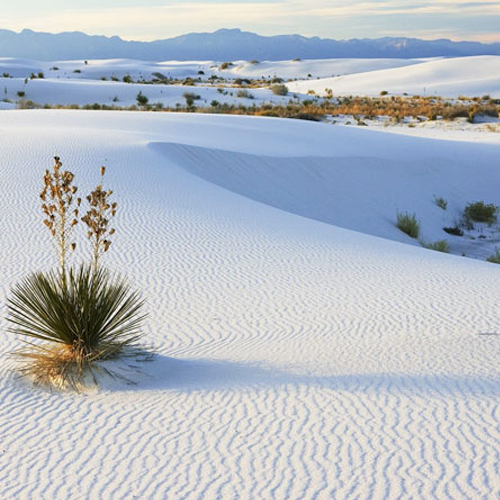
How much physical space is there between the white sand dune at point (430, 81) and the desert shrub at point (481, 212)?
1492 inches

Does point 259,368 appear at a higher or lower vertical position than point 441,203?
higher

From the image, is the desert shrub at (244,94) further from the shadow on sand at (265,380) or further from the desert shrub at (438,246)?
the shadow on sand at (265,380)

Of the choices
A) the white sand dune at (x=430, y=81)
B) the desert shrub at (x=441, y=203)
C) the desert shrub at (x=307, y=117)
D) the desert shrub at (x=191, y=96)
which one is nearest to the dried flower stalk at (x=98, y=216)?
the desert shrub at (x=441, y=203)

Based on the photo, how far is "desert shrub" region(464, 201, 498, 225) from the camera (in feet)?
56.6

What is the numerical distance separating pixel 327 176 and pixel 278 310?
10.4 m

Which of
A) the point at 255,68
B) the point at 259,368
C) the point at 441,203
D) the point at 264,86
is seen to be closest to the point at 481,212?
the point at 441,203

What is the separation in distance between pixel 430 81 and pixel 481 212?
50478mm

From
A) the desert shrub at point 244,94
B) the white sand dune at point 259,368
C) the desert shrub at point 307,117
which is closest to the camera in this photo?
the white sand dune at point 259,368

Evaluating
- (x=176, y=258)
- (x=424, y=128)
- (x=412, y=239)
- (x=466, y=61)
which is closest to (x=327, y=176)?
(x=412, y=239)

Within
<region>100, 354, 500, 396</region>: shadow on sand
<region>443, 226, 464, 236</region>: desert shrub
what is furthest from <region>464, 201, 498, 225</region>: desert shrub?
<region>100, 354, 500, 396</region>: shadow on sand

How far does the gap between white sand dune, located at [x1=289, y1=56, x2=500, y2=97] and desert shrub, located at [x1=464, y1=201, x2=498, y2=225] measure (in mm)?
37894

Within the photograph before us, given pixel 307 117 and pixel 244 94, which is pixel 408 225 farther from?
pixel 244 94

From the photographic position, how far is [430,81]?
2566 inches

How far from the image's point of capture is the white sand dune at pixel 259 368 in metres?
4.11
